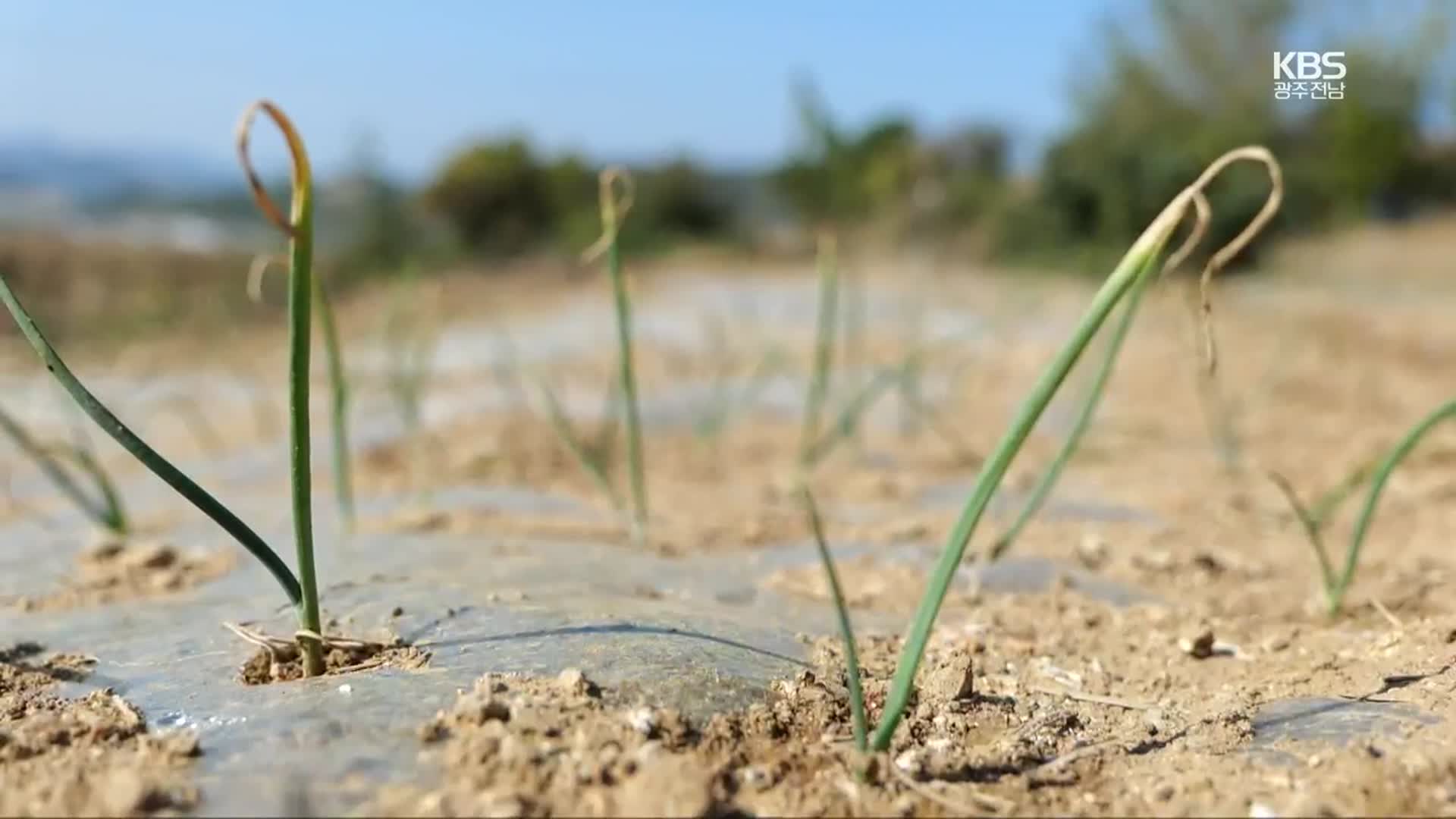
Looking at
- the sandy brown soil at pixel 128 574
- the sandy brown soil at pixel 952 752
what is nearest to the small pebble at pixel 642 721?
the sandy brown soil at pixel 952 752

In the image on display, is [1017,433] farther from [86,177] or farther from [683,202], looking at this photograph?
[86,177]

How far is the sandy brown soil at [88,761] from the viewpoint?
893mm

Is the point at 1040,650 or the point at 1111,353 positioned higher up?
the point at 1111,353

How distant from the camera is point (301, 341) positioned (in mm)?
1077

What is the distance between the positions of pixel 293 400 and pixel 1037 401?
27.5 inches

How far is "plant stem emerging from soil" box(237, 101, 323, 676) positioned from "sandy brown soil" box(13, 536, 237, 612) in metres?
0.70

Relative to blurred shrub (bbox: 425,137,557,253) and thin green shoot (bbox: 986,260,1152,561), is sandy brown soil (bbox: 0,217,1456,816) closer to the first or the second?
thin green shoot (bbox: 986,260,1152,561)

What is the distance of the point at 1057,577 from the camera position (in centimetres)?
182

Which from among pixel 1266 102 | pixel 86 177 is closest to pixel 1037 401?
pixel 1266 102

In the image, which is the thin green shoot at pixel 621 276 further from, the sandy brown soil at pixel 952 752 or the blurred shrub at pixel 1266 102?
the blurred shrub at pixel 1266 102

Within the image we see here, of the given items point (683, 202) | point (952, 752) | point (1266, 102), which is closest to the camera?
point (952, 752)

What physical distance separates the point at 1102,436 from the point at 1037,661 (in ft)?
8.52

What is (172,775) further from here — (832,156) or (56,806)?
(832,156)

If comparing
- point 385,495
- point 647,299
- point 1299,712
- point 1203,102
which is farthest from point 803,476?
point 1203,102
